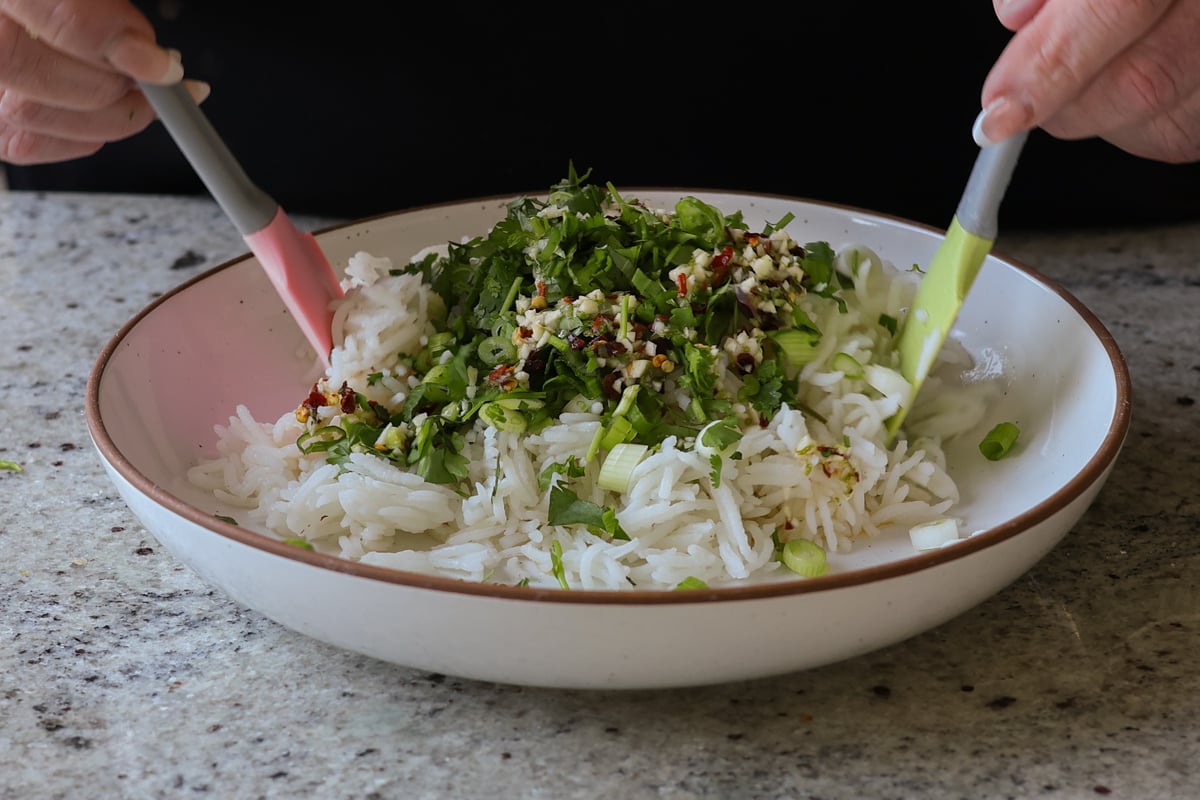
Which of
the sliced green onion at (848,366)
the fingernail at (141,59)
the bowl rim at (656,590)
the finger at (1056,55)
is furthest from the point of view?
the sliced green onion at (848,366)

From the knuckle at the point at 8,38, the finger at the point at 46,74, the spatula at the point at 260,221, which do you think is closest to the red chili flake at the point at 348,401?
the spatula at the point at 260,221

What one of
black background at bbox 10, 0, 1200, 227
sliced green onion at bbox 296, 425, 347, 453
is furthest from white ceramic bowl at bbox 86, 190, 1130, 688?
black background at bbox 10, 0, 1200, 227

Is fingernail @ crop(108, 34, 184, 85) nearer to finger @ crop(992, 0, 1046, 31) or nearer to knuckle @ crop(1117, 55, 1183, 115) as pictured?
finger @ crop(992, 0, 1046, 31)

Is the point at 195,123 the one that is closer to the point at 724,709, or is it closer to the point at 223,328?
the point at 223,328

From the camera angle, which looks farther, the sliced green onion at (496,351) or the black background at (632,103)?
the black background at (632,103)

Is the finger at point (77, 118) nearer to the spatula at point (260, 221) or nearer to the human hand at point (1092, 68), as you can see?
the spatula at point (260, 221)

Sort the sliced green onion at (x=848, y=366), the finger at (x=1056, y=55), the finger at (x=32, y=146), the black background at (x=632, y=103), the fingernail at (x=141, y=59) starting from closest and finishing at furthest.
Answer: the finger at (x=1056, y=55) → the fingernail at (x=141, y=59) → the sliced green onion at (x=848, y=366) → the finger at (x=32, y=146) → the black background at (x=632, y=103)

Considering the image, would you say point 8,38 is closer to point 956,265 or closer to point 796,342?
point 796,342

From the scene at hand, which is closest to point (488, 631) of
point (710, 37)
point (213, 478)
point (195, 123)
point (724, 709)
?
point (724, 709)
